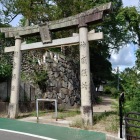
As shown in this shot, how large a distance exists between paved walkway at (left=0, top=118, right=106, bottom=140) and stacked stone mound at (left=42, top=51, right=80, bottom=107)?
550cm

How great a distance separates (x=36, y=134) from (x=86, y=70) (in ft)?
10.3

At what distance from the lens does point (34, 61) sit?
1708 centimetres

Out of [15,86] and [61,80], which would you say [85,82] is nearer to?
[15,86]

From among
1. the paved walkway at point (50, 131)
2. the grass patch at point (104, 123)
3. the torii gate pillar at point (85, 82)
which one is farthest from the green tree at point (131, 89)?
the paved walkway at point (50, 131)

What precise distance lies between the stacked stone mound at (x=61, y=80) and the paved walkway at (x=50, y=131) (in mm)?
5504

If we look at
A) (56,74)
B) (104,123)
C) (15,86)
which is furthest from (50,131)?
(56,74)

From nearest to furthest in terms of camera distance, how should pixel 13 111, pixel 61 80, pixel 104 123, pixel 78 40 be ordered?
pixel 104 123, pixel 78 40, pixel 13 111, pixel 61 80

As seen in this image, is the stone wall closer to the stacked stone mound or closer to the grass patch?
the stacked stone mound

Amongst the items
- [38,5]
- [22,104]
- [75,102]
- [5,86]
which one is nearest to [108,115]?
[22,104]

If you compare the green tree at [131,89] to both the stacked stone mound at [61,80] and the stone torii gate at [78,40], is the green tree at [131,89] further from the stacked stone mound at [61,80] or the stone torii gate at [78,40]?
the stacked stone mound at [61,80]

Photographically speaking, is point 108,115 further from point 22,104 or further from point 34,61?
point 34,61

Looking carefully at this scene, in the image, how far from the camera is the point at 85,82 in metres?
10.4

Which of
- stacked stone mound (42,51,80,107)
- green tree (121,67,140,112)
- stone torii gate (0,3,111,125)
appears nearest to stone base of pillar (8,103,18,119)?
stone torii gate (0,3,111,125)

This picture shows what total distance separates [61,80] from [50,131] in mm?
8039
